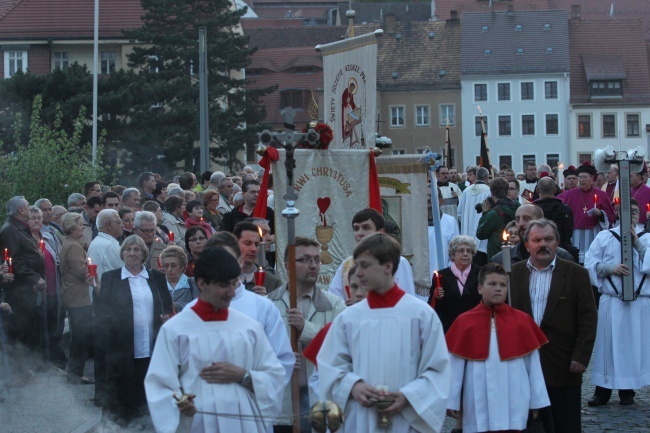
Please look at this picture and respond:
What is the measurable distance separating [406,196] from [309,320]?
182 inches

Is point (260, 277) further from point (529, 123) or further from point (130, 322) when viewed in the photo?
point (529, 123)

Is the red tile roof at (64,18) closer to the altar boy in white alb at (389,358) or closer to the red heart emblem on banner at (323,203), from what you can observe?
the red heart emblem on banner at (323,203)

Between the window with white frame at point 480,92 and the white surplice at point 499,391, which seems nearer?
the white surplice at point 499,391

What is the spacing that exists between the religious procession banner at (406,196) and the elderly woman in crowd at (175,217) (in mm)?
2748

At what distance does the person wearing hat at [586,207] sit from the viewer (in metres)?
19.2

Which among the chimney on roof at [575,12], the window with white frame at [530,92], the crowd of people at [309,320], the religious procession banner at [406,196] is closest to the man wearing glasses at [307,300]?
the crowd of people at [309,320]

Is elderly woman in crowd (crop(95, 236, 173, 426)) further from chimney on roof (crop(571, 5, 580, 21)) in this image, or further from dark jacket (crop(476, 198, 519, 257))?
chimney on roof (crop(571, 5, 580, 21))

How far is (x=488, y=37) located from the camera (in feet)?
267

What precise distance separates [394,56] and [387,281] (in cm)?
7565

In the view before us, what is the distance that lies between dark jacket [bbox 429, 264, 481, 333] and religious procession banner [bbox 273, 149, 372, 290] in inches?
39.5

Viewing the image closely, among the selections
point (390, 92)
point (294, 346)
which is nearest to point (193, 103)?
point (390, 92)

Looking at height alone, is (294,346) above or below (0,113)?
below

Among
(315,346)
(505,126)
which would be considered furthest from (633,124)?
(315,346)

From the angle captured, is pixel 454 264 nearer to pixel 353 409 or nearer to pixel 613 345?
pixel 613 345
